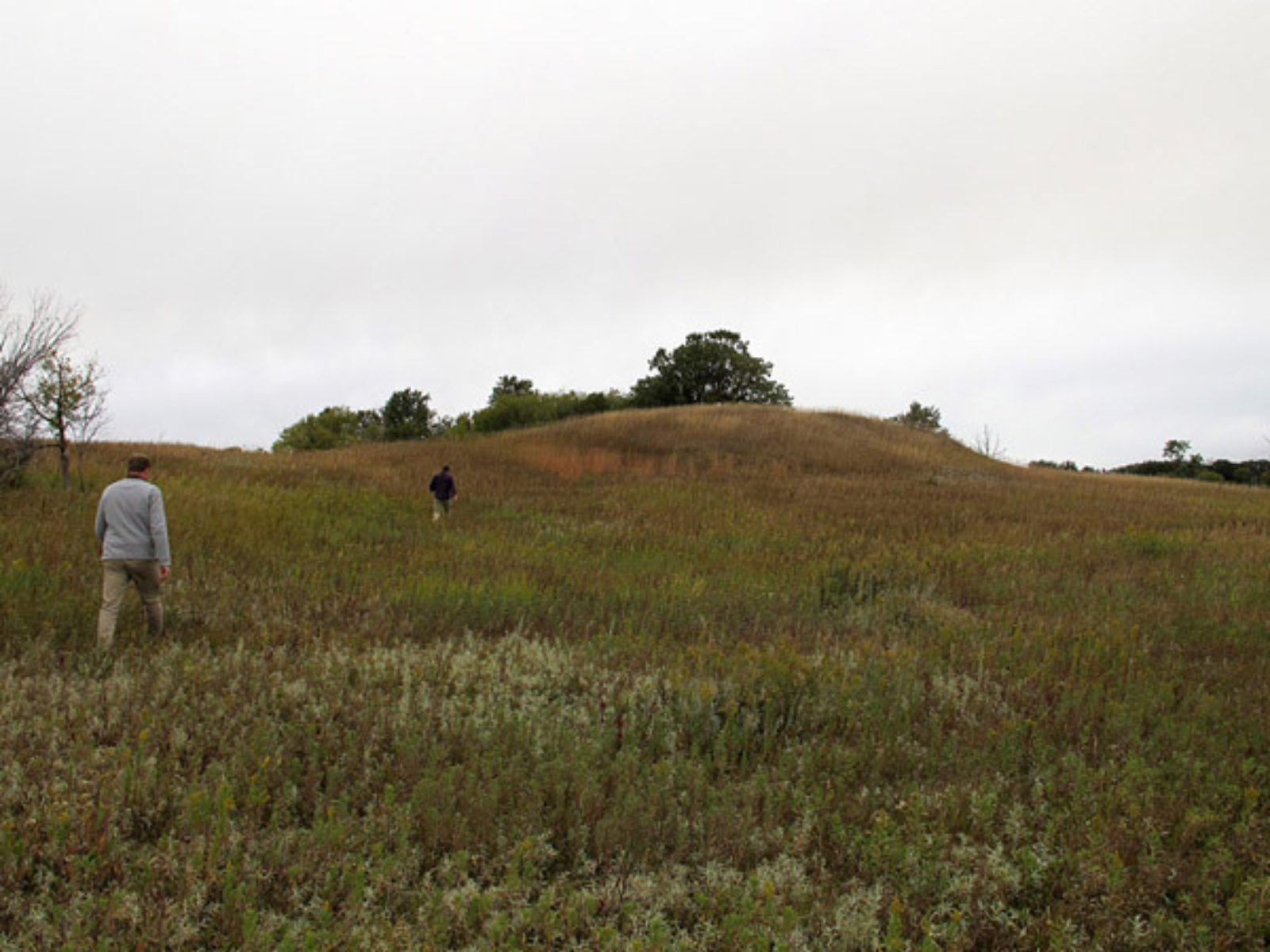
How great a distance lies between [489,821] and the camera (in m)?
3.64

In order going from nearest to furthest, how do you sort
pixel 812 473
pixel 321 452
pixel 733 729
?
pixel 733 729
pixel 812 473
pixel 321 452

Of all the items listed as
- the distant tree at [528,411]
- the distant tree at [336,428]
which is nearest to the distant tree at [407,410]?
the distant tree at [336,428]

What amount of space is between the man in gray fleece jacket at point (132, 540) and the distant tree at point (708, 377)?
6366cm

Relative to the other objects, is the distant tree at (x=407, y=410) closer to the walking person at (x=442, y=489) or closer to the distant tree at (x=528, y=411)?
the distant tree at (x=528, y=411)

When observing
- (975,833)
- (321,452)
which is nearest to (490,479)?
(321,452)

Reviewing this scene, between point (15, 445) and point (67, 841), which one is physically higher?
point (15, 445)

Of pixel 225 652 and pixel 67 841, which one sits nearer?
pixel 67 841

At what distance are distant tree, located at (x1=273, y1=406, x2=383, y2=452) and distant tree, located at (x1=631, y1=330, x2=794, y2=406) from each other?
119ft

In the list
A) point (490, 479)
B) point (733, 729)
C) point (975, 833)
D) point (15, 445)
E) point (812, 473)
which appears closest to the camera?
point (975, 833)

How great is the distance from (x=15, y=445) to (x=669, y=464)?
1992cm

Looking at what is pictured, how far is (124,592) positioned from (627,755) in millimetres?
5318

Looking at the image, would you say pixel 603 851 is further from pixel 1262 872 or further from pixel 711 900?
pixel 1262 872

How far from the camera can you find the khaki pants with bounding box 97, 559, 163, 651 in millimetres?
6434

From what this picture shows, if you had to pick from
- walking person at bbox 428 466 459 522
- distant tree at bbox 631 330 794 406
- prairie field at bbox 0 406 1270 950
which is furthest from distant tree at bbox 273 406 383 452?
prairie field at bbox 0 406 1270 950
